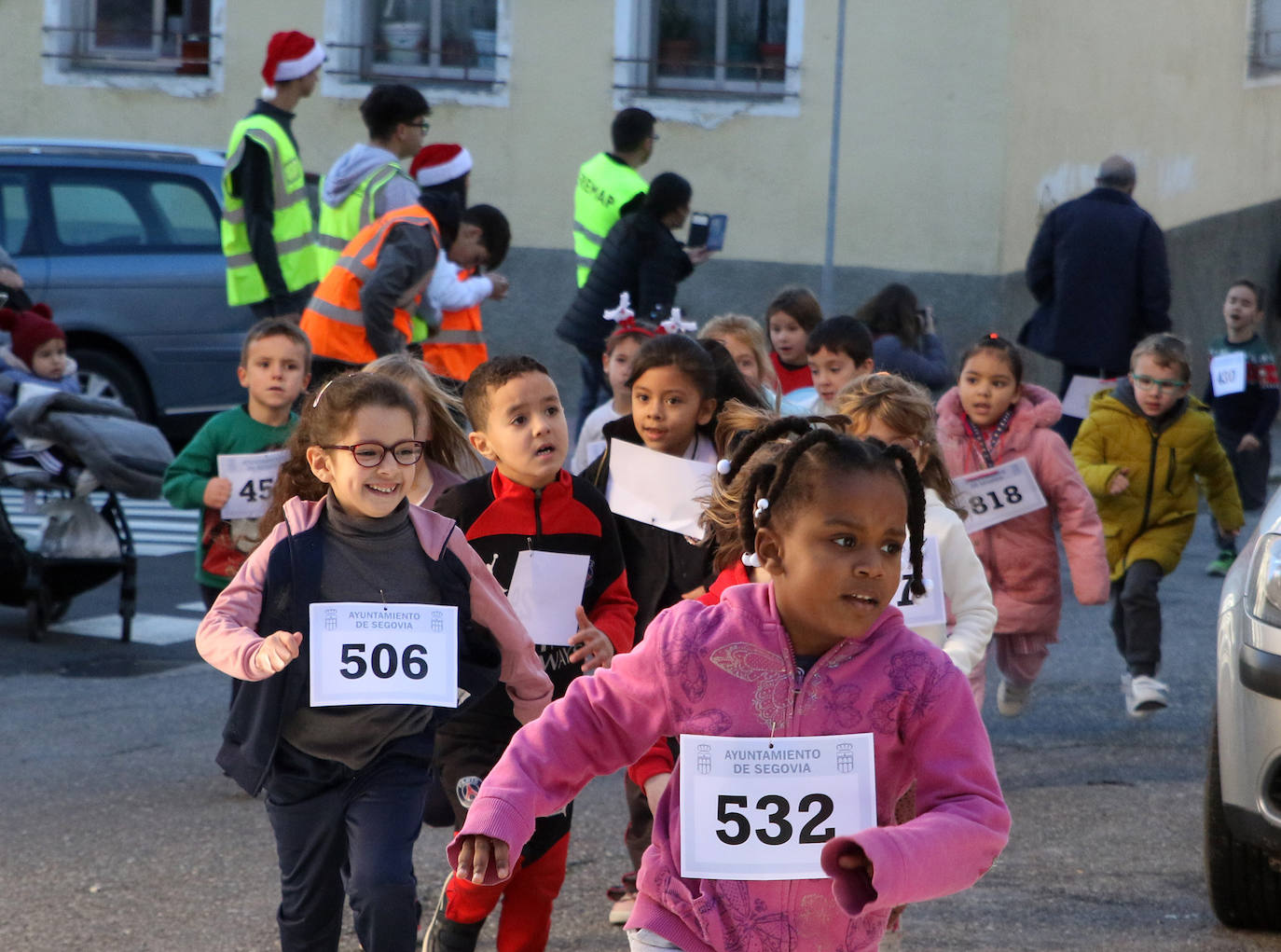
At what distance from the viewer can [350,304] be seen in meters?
7.34

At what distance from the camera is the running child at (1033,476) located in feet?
19.9

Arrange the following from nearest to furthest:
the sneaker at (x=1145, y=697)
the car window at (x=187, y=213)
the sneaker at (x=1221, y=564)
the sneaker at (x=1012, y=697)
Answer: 1. the sneaker at (x=1012, y=697)
2. the sneaker at (x=1145, y=697)
3. the sneaker at (x=1221, y=564)
4. the car window at (x=187, y=213)

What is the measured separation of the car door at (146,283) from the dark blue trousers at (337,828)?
344 inches

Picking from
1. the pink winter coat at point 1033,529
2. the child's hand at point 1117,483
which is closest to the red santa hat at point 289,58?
the pink winter coat at point 1033,529

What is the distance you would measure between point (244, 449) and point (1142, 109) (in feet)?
46.2

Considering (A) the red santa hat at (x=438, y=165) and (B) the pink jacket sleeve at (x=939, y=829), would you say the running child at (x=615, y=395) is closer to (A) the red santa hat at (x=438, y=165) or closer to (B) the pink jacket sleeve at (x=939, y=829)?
(A) the red santa hat at (x=438, y=165)

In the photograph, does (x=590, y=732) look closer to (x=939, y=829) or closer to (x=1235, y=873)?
(x=939, y=829)

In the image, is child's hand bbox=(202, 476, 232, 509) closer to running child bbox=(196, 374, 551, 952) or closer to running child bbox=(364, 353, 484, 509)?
running child bbox=(364, 353, 484, 509)

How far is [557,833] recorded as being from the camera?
4.10m

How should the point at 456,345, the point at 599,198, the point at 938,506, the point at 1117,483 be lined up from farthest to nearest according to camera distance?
the point at 599,198 < the point at 456,345 < the point at 1117,483 < the point at 938,506

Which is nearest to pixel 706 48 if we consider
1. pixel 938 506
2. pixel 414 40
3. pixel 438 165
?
pixel 414 40

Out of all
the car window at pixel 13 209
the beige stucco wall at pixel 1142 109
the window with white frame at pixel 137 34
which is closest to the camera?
the car window at pixel 13 209

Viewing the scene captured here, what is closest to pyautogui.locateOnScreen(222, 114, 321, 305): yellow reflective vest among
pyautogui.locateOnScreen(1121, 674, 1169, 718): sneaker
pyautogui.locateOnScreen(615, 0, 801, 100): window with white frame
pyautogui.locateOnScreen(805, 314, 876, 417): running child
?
pyautogui.locateOnScreen(805, 314, 876, 417): running child

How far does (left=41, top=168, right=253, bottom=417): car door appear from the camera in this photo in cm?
1197
